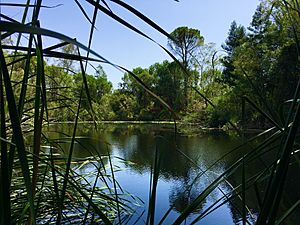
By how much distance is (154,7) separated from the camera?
562 millimetres

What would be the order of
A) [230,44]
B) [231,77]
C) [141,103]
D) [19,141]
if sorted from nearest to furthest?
[19,141]
[231,77]
[230,44]
[141,103]

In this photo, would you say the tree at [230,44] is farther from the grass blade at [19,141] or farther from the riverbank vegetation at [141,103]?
the grass blade at [19,141]

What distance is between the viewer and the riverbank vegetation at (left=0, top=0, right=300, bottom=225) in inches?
13.5

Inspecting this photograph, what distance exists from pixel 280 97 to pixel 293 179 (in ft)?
33.5

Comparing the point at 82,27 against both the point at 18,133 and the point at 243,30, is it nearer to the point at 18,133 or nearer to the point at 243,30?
the point at 18,133

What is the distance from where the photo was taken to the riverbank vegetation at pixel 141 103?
0.34m

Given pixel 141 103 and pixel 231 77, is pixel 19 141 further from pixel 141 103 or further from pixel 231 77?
pixel 141 103

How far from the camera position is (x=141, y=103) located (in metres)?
28.4

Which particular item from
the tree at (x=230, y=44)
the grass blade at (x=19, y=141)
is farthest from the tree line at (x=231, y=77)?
the grass blade at (x=19, y=141)

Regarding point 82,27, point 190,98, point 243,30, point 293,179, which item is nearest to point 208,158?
point 293,179

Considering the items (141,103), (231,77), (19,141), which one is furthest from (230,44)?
(19,141)

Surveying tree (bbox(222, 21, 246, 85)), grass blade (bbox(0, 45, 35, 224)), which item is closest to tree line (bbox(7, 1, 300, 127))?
tree (bbox(222, 21, 246, 85))

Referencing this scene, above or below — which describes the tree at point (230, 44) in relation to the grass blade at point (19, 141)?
above

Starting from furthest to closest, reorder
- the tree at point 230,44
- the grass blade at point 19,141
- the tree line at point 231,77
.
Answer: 1. the tree at point 230,44
2. the tree line at point 231,77
3. the grass blade at point 19,141
